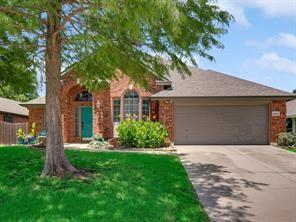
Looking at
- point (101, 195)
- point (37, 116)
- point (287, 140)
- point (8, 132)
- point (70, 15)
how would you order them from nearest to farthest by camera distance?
point (101, 195)
point (70, 15)
point (287, 140)
point (37, 116)
point (8, 132)

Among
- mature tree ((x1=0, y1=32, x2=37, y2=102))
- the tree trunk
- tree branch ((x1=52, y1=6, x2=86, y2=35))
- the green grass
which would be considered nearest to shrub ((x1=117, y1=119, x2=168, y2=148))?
mature tree ((x1=0, y1=32, x2=37, y2=102))

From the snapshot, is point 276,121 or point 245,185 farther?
point 276,121

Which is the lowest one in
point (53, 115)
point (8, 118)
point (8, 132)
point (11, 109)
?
point (8, 132)

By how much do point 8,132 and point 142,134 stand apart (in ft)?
38.0

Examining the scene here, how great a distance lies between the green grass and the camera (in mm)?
6012

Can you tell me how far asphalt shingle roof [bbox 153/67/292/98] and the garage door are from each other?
0.87m

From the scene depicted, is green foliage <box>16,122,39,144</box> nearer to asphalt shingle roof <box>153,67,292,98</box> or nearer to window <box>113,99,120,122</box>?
window <box>113,99,120,122</box>

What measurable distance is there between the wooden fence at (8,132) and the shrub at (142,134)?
1009cm

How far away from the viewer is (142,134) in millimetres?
17188

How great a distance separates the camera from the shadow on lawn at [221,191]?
6.48 m

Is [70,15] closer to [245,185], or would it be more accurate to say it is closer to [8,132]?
[245,185]

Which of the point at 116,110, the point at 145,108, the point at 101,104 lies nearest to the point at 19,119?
the point at 101,104

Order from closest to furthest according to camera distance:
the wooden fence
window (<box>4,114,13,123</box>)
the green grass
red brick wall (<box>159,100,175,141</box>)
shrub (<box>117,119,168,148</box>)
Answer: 1. the green grass
2. shrub (<box>117,119,168,148</box>)
3. red brick wall (<box>159,100,175,141</box>)
4. the wooden fence
5. window (<box>4,114,13,123</box>)

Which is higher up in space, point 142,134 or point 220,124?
point 220,124
